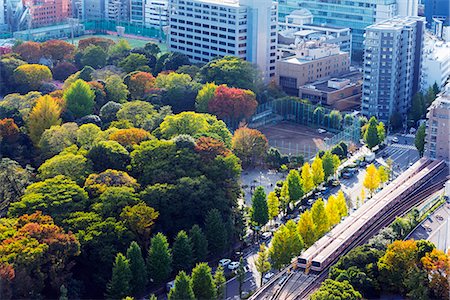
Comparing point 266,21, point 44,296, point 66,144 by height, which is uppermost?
point 266,21

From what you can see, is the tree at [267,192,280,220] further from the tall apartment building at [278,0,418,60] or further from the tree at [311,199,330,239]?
the tall apartment building at [278,0,418,60]

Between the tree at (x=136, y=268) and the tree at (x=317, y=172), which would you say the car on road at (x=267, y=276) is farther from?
the tree at (x=317, y=172)

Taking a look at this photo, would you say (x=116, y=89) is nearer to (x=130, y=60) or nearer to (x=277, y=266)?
(x=130, y=60)

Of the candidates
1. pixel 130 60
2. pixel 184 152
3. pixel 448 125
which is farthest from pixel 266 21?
pixel 184 152

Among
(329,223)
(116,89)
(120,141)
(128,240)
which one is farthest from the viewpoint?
(116,89)

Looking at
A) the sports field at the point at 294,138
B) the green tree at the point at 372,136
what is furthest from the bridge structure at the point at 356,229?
the sports field at the point at 294,138

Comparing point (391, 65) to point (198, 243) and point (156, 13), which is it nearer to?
point (198, 243)
